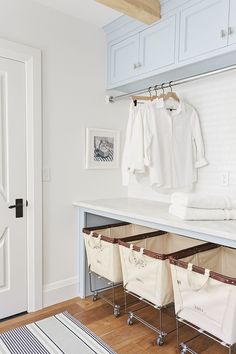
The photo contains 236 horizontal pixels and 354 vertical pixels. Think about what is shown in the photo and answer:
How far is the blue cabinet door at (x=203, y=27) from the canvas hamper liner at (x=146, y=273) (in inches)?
55.2

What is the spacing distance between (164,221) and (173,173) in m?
0.69

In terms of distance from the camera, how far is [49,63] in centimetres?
242

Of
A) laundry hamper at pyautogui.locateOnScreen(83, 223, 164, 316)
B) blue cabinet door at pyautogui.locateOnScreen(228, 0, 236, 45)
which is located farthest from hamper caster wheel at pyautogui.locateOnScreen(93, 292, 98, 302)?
blue cabinet door at pyautogui.locateOnScreen(228, 0, 236, 45)

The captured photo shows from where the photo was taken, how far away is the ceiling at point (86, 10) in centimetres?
229

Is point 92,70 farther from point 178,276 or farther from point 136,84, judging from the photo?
point 178,276

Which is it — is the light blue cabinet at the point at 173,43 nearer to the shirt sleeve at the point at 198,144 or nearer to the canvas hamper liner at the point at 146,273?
the shirt sleeve at the point at 198,144

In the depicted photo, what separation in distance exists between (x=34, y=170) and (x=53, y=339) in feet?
4.12

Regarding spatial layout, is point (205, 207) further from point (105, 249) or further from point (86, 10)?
point (86, 10)

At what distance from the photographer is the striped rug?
1.88m

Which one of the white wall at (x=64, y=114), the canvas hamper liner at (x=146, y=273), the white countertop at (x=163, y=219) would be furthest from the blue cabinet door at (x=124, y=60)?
the canvas hamper liner at (x=146, y=273)

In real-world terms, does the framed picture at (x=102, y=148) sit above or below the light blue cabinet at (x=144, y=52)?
below

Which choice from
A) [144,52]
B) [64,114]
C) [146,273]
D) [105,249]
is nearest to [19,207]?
[105,249]

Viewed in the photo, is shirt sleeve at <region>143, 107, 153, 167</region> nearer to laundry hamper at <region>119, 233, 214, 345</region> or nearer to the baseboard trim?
laundry hamper at <region>119, 233, 214, 345</region>

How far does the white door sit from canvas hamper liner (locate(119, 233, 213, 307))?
34.2 inches
